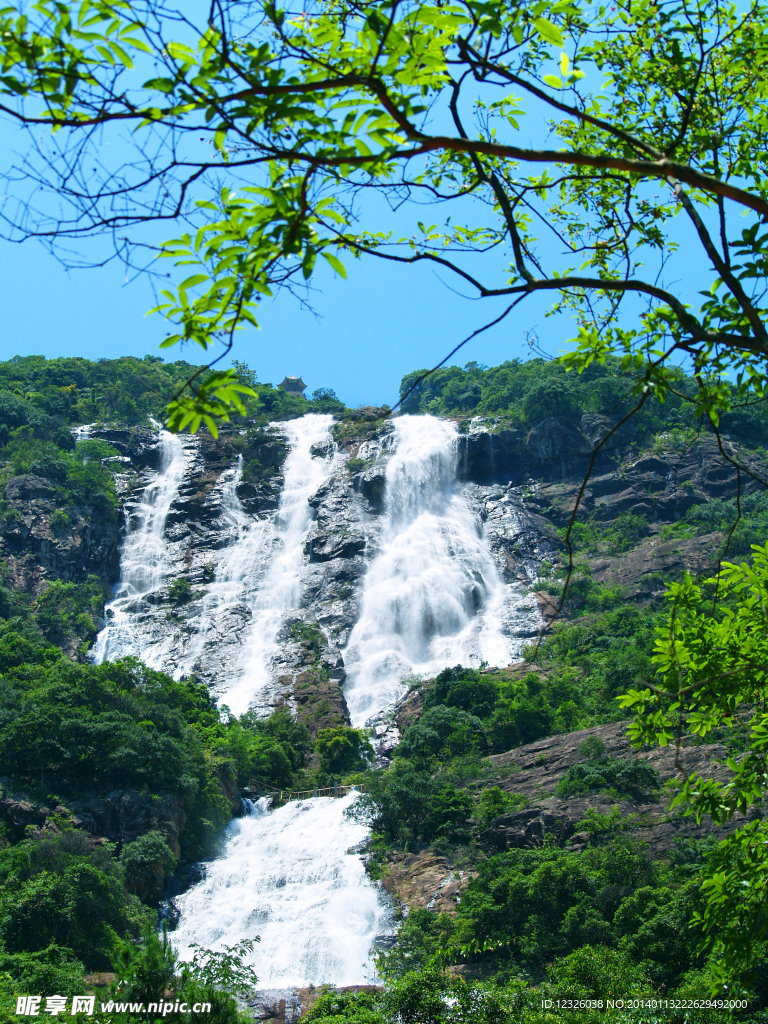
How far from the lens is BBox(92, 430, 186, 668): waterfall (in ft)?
134

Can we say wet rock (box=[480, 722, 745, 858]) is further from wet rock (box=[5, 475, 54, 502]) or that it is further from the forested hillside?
wet rock (box=[5, 475, 54, 502])

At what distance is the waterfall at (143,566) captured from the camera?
4075cm

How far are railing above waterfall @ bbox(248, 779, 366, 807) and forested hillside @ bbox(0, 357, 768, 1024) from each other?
1.20 feet

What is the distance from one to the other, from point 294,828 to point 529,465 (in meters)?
32.5

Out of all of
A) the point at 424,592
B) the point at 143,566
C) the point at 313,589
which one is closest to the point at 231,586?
the point at 313,589

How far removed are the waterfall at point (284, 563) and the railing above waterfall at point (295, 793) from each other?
6.56 meters

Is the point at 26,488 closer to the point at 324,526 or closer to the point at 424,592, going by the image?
the point at 324,526

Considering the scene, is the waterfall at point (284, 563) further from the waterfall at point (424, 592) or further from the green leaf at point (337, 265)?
the green leaf at point (337, 265)

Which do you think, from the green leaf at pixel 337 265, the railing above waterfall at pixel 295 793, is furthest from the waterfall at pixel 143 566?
the green leaf at pixel 337 265

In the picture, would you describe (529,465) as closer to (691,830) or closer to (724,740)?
(724,740)

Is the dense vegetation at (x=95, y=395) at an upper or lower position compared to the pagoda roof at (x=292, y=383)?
lower

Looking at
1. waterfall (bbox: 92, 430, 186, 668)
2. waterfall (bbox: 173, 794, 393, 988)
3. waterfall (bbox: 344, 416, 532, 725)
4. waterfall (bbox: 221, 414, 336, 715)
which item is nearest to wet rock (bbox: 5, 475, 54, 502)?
waterfall (bbox: 92, 430, 186, 668)

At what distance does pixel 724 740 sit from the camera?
70.5ft

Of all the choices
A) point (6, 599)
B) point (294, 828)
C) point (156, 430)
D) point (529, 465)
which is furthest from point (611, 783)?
point (156, 430)
